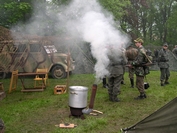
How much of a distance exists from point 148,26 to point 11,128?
39.4m

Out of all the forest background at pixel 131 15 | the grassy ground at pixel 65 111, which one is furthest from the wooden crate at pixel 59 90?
the forest background at pixel 131 15

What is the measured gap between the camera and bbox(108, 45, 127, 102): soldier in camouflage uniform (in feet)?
23.6

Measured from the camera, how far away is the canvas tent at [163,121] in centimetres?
352

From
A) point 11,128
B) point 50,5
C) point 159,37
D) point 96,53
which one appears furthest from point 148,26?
point 11,128

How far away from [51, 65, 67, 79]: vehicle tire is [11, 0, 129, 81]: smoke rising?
201 cm

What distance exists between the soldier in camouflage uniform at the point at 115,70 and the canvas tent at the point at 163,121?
9.21ft

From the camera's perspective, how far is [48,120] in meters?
5.86

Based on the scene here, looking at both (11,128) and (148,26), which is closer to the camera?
(11,128)

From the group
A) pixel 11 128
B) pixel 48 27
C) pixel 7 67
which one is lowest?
pixel 11 128

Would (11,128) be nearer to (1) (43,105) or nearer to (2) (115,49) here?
(1) (43,105)

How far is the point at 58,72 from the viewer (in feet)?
40.3

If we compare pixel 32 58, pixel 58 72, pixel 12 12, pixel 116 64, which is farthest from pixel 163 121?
pixel 12 12

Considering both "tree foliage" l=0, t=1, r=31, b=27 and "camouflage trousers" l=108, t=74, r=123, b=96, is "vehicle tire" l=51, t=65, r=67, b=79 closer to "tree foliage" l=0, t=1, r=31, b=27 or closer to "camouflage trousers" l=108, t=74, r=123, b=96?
"tree foliage" l=0, t=1, r=31, b=27

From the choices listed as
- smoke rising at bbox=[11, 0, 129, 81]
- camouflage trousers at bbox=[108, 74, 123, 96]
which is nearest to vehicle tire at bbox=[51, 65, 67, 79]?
smoke rising at bbox=[11, 0, 129, 81]
